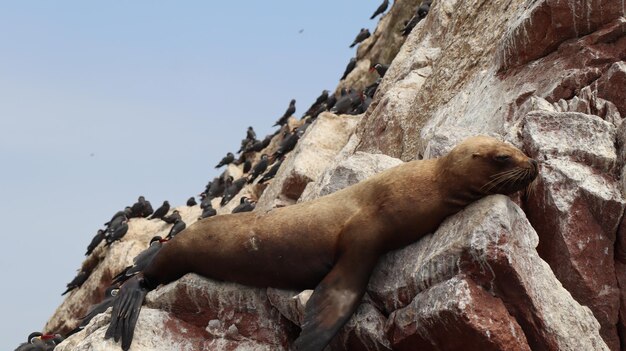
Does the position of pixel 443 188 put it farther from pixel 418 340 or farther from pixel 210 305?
pixel 210 305

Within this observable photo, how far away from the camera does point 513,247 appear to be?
6555 mm

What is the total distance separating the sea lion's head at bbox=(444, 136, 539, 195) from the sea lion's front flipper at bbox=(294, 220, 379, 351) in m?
0.92

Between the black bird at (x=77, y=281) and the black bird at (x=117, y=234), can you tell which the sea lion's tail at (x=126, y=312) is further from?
the black bird at (x=77, y=281)

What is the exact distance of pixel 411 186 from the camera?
7.38 metres

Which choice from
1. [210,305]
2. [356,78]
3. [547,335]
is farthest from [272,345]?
[356,78]

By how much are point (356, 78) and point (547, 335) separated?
24367 millimetres

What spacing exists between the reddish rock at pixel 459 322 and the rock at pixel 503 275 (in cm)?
2

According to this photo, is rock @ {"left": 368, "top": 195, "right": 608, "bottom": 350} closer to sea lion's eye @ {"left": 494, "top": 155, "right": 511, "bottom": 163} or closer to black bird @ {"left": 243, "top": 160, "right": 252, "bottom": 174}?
sea lion's eye @ {"left": 494, "top": 155, "right": 511, "bottom": 163}

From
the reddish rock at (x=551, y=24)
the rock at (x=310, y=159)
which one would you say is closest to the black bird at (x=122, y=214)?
the rock at (x=310, y=159)

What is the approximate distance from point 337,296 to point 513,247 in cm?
135

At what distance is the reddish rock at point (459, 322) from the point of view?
20.4ft

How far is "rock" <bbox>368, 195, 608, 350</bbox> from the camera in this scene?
6438mm

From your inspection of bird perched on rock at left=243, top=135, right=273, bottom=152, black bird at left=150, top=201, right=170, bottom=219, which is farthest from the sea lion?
bird perched on rock at left=243, top=135, right=273, bottom=152

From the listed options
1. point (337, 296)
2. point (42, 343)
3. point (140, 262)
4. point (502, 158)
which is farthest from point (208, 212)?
point (502, 158)
